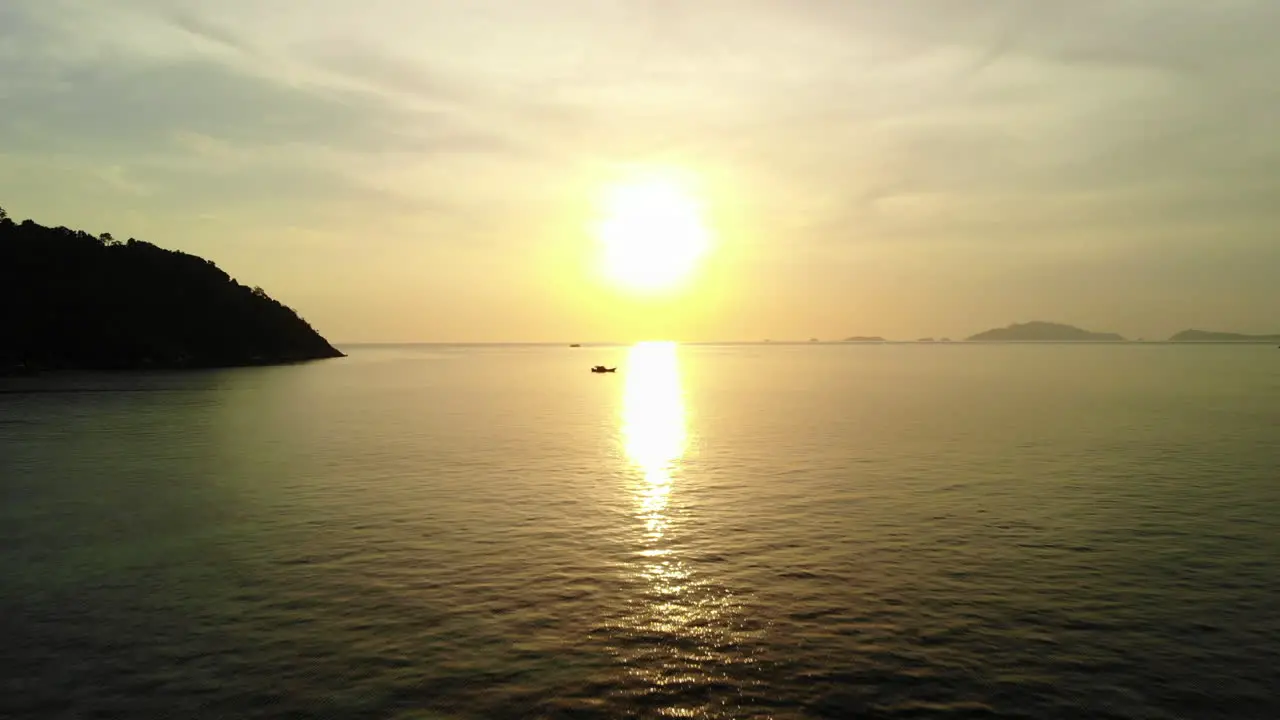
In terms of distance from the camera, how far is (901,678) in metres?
19.9

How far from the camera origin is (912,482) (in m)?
49.4

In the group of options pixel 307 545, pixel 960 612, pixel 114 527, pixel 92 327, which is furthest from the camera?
pixel 92 327

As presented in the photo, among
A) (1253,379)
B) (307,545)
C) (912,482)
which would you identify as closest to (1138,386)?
(1253,379)

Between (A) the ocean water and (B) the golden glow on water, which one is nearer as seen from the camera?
(A) the ocean water

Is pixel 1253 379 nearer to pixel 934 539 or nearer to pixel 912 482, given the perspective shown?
pixel 912 482

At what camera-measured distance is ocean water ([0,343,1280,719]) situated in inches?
762

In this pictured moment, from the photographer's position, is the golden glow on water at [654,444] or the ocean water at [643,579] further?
the golden glow on water at [654,444]

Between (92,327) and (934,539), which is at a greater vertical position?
(92,327)

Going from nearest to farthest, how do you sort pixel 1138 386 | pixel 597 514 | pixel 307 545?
1. pixel 307 545
2. pixel 597 514
3. pixel 1138 386

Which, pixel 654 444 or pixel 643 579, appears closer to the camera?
pixel 643 579

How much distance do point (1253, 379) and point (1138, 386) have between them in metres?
42.6

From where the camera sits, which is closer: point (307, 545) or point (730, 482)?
point (307, 545)

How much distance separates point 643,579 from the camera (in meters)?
28.9

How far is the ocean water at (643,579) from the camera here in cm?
1936
